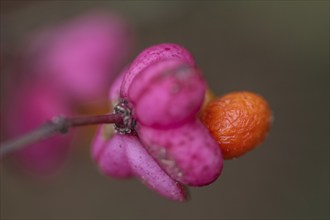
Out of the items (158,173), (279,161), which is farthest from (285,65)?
(158,173)

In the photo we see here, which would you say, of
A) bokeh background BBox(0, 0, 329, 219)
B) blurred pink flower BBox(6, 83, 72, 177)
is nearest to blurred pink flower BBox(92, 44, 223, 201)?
blurred pink flower BBox(6, 83, 72, 177)

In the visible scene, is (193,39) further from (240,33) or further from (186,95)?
(186,95)

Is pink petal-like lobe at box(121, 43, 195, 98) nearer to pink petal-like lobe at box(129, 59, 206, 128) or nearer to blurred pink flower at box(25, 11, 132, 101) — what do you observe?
pink petal-like lobe at box(129, 59, 206, 128)

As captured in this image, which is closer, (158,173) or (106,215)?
(158,173)

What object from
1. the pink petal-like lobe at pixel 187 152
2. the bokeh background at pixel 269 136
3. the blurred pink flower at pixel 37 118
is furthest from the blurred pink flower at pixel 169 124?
the bokeh background at pixel 269 136

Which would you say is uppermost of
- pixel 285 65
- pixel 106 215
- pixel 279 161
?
pixel 285 65

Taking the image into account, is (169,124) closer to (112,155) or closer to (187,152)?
(187,152)

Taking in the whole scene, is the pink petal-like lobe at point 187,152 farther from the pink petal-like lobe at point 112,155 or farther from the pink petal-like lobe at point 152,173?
the pink petal-like lobe at point 112,155
